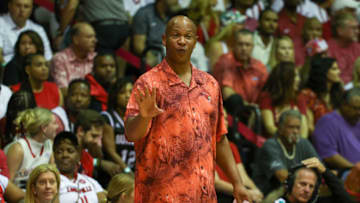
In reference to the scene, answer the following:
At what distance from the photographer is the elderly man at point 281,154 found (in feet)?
23.2

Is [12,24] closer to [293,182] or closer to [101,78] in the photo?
[101,78]

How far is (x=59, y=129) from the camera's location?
22.4 ft

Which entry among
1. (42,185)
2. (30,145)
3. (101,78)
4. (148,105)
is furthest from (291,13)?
(148,105)

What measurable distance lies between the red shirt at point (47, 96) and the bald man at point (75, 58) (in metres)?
0.36

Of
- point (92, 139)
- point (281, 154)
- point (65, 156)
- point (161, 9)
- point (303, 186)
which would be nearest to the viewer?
point (65, 156)

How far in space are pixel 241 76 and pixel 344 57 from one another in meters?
2.23

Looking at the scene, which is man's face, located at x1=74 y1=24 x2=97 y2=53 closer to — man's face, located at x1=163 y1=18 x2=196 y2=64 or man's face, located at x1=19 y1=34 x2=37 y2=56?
man's face, located at x1=19 y1=34 x2=37 y2=56

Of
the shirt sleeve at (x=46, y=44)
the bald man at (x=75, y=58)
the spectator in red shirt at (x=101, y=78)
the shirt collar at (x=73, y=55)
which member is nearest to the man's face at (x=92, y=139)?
the spectator in red shirt at (x=101, y=78)

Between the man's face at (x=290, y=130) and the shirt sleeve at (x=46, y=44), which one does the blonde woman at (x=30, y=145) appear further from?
the man's face at (x=290, y=130)

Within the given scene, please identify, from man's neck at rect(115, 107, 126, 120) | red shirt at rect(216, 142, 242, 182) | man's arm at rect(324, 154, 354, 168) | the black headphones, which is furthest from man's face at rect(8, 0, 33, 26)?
man's arm at rect(324, 154, 354, 168)

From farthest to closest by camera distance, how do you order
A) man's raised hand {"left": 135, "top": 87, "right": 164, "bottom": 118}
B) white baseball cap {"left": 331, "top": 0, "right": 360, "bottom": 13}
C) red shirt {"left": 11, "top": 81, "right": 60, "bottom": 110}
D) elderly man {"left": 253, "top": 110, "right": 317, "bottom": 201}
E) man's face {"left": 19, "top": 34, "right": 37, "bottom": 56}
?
white baseball cap {"left": 331, "top": 0, "right": 360, "bottom": 13} → man's face {"left": 19, "top": 34, "right": 37, "bottom": 56} → red shirt {"left": 11, "top": 81, "right": 60, "bottom": 110} → elderly man {"left": 253, "top": 110, "right": 317, "bottom": 201} → man's raised hand {"left": 135, "top": 87, "right": 164, "bottom": 118}

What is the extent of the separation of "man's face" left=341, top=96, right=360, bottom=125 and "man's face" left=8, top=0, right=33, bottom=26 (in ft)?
12.4

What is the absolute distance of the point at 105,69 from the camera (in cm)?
791

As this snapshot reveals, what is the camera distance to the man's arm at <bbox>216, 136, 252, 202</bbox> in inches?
153
